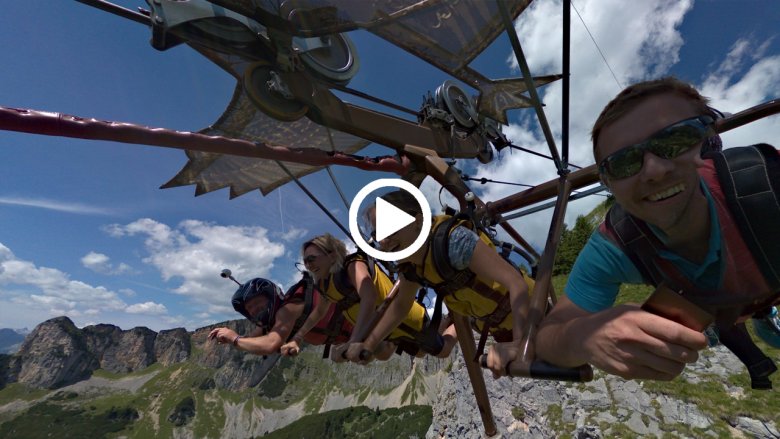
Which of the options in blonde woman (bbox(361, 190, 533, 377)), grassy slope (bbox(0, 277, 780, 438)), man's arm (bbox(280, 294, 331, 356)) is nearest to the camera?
blonde woman (bbox(361, 190, 533, 377))

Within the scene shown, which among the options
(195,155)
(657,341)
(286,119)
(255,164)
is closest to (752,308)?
(657,341)

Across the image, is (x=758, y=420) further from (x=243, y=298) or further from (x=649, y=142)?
(x=243, y=298)

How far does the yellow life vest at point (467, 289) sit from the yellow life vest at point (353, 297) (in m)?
0.96

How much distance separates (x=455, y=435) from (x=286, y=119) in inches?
574

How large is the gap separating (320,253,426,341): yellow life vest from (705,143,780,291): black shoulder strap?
10.7 ft

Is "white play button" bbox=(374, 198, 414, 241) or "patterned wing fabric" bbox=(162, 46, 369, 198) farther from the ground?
"patterned wing fabric" bbox=(162, 46, 369, 198)

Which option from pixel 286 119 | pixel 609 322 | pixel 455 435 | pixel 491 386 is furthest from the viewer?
pixel 455 435

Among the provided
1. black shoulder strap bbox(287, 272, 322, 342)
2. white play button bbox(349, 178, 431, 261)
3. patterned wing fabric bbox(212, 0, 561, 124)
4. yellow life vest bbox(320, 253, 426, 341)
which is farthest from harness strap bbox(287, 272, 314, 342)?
patterned wing fabric bbox(212, 0, 561, 124)

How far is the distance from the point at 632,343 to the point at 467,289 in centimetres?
212

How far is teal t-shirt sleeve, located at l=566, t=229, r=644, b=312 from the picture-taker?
173 cm

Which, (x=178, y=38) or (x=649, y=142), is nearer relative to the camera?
(x=649, y=142)

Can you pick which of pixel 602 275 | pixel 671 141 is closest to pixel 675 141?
pixel 671 141

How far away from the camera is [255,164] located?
6926mm

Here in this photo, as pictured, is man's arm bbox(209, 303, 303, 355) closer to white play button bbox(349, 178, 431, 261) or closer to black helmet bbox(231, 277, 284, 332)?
black helmet bbox(231, 277, 284, 332)
